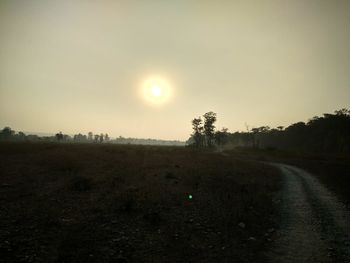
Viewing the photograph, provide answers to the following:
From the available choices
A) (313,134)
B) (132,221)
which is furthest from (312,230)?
(313,134)

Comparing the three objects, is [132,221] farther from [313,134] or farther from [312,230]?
[313,134]

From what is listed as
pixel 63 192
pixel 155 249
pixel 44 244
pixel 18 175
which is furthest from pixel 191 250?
pixel 18 175

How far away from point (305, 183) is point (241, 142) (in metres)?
151

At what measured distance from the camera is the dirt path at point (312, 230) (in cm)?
706

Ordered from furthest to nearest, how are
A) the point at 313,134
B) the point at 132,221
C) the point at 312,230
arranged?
1. the point at 313,134
2. the point at 132,221
3. the point at 312,230

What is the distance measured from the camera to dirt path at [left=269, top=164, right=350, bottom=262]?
706 cm

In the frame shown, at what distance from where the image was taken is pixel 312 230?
9.08m

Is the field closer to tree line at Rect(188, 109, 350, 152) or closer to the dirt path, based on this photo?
the dirt path

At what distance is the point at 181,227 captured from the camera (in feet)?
30.8

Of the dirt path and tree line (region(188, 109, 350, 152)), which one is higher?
tree line (region(188, 109, 350, 152))

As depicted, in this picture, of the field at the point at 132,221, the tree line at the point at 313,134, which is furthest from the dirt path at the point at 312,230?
the tree line at the point at 313,134

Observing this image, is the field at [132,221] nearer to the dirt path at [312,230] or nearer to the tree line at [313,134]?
the dirt path at [312,230]

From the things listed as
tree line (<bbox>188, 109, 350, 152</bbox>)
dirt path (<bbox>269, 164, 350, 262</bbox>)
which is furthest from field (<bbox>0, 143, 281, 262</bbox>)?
tree line (<bbox>188, 109, 350, 152</bbox>)

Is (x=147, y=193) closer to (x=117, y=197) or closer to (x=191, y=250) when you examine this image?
(x=117, y=197)
